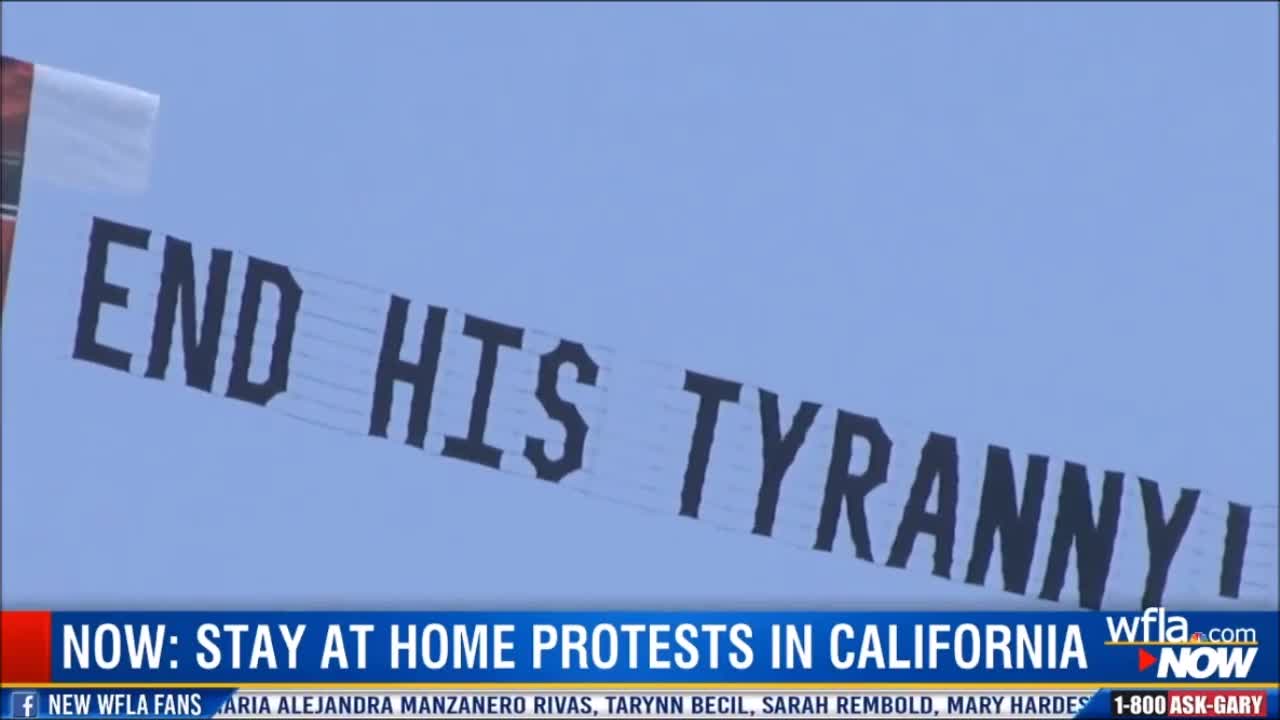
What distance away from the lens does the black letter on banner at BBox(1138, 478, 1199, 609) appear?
2367 centimetres

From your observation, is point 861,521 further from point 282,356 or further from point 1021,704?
point 282,356

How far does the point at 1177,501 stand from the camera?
2369 centimetres

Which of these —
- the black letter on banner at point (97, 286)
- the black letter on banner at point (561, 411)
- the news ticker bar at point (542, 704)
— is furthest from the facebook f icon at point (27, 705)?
the black letter on banner at point (561, 411)

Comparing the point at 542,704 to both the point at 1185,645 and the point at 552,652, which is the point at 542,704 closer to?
the point at 552,652

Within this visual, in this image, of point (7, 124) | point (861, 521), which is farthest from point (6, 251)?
point (861, 521)

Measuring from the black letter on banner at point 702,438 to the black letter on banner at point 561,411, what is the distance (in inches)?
32.1

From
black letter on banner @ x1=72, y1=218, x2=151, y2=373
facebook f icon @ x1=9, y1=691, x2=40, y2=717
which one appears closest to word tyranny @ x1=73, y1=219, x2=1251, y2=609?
black letter on banner @ x1=72, y1=218, x2=151, y2=373

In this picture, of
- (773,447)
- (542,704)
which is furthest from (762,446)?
(542,704)

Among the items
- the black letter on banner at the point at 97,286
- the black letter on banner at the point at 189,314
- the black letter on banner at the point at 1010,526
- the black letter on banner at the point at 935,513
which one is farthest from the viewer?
the black letter on banner at the point at 1010,526

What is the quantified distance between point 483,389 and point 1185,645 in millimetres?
5644

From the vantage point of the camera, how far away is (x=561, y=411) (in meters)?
22.6

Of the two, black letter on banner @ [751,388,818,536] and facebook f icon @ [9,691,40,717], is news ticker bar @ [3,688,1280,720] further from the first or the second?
black letter on banner @ [751,388,818,536]

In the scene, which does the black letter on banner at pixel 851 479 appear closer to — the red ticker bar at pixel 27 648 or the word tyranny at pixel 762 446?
the word tyranny at pixel 762 446

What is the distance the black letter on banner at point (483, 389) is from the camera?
2233cm
